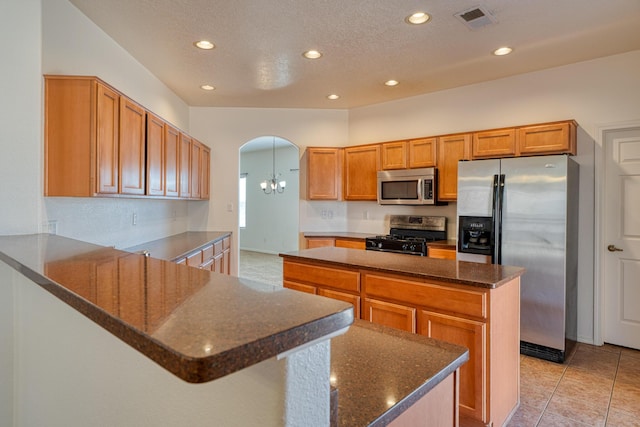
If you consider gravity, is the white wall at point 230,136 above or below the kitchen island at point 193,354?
above

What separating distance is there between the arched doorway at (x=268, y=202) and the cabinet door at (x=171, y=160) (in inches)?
184

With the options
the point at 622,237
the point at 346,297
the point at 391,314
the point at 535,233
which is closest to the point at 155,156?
the point at 346,297

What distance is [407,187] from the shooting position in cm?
460

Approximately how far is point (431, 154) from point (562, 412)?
290cm

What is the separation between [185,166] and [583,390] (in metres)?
4.22

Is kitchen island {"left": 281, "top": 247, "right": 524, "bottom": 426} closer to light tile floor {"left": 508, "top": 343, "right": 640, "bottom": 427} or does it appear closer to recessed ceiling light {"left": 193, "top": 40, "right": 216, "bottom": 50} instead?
light tile floor {"left": 508, "top": 343, "right": 640, "bottom": 427}

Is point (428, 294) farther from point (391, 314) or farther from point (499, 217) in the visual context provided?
point (499, 217)

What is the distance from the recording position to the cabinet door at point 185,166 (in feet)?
13.1

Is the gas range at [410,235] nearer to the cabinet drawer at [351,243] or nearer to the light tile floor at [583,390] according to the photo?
the cabinet drawer at [351,243]

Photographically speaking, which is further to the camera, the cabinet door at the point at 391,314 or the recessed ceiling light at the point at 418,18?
the recessed ceiling light at the point at 418,18

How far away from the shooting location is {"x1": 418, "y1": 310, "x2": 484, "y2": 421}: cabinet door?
1959mm

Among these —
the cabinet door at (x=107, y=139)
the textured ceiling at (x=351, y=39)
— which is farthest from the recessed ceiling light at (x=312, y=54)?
the cabinet door at (x=107, y=139)

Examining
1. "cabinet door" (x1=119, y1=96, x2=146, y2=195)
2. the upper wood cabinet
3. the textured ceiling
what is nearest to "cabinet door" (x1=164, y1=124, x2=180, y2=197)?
"cabinet door" (x1=119, y1=96, x2=146, y2=195)

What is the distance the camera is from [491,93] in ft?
14.0
